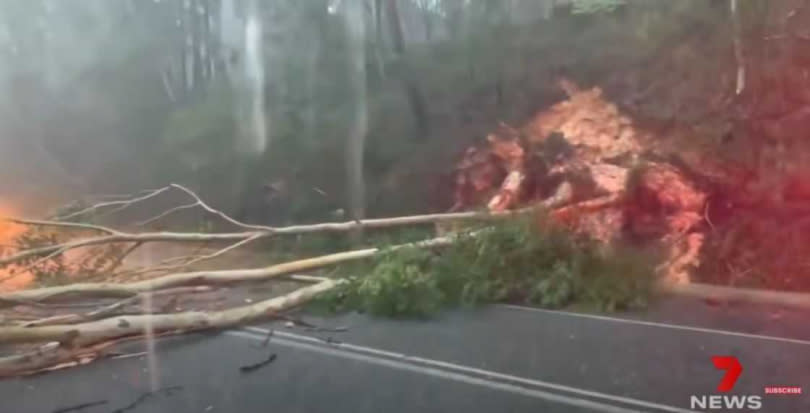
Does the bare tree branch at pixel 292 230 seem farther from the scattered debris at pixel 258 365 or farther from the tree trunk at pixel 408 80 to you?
the scattered debris at pixel 258 365

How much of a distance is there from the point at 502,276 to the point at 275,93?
140cm

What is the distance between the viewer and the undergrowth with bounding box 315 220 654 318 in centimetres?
415

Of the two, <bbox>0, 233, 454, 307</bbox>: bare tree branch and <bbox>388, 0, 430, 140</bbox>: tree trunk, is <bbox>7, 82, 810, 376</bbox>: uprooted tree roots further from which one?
<bbox>388, 0, 430, 140</bbox>: tree trunk

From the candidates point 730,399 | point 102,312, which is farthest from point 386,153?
point 730,399

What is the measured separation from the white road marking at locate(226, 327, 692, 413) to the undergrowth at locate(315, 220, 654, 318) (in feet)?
0.67

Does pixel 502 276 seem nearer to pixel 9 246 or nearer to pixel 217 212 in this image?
pixel 217 212

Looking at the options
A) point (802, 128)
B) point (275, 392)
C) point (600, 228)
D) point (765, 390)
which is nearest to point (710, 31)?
point (802, 128)

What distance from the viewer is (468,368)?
3.96 m

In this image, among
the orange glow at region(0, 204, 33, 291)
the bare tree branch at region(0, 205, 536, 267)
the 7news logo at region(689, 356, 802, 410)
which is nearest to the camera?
the 7news logo at region(689, 356, 802, 410)

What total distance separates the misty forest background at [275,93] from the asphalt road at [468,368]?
677 mm

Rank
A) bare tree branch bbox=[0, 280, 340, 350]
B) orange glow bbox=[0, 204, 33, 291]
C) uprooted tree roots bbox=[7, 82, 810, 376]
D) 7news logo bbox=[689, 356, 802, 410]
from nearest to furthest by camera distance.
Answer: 1. 7news logo bbox=[689, 356, 802, 410]
2. bare tree branch bbox=[0, 280, 340, 350]
3. uprooted tree roots bbox=[7, 82, 810, 376]
4. orange glow bbox=[0, 204, 33, 291]

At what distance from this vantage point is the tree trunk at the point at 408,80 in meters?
4.44

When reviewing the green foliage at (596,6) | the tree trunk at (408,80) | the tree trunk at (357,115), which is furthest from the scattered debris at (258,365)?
the green foliage at (596,6)

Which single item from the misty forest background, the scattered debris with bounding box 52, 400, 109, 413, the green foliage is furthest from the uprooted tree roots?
the green foliage
